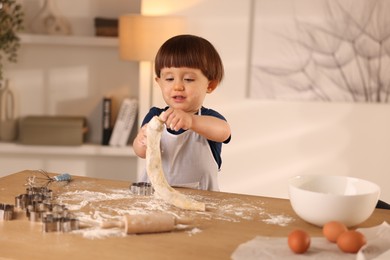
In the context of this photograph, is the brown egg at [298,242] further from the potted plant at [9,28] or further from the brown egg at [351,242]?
the potted plant at [9,28]

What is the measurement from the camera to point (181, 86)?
1.62 meters

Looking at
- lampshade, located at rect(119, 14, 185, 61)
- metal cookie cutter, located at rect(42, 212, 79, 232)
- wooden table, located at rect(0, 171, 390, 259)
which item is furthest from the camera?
lampshade, located at rect(119, 14, 185, 61)

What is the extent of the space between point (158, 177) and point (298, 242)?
1.56 feet

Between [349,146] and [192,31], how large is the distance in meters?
1.13

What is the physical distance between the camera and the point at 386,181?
329cm

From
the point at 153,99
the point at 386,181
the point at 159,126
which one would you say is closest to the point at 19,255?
the point at 159,126

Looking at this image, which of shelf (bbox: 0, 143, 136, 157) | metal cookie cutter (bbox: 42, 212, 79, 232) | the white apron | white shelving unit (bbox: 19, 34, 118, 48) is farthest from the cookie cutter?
white shelving unit (bbox: 19, 34, 118, 48)

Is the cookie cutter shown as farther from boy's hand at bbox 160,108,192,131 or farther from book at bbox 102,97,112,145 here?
book at bbox 102,97,112,145

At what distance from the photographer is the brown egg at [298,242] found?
99 centimetres

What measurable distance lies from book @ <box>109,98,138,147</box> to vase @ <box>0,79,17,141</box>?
0.65m

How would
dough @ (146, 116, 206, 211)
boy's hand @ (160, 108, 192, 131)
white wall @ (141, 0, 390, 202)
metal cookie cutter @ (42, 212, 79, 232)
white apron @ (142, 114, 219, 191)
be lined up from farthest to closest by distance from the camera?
white wall @ (141, 0, 390, 202), white apron @ (142, 114, 219, 191), boy's hand @ (160, 108, 192, 131), dough @ (146, 116, 206, 211), metal cookie cutter @ (42, 212, 79, 232)

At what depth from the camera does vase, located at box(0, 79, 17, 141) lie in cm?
357

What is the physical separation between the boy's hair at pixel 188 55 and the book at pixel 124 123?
5.79 feet

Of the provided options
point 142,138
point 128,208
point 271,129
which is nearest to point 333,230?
point 128,208
